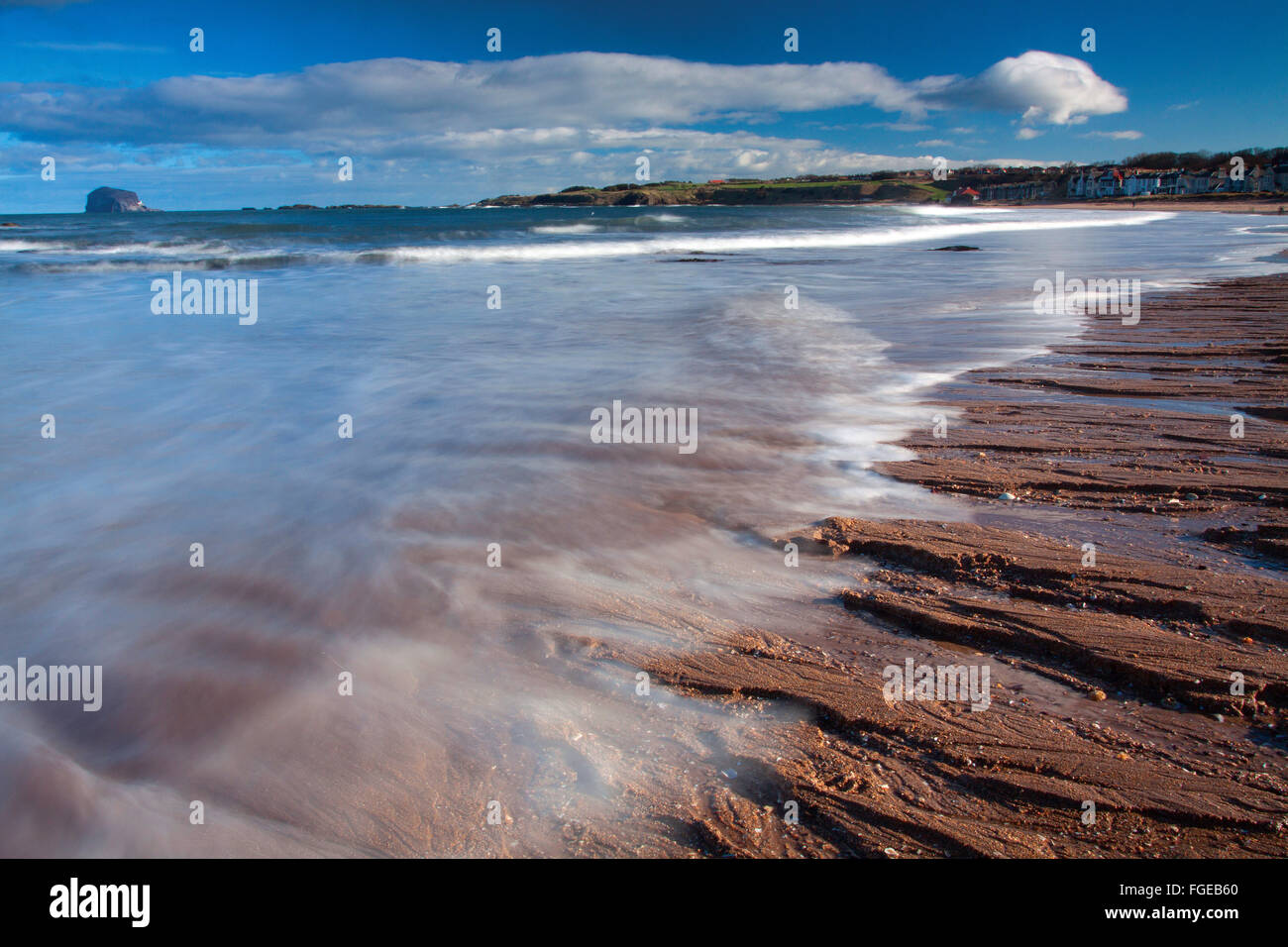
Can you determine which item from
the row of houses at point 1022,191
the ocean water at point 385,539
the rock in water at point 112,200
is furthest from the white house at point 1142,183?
the rock in water at point 112,200

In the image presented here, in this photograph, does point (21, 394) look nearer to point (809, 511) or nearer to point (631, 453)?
point (631, 453)

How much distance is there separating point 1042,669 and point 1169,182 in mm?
121708

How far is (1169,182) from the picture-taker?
319 feet

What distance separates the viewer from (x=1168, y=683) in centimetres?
271

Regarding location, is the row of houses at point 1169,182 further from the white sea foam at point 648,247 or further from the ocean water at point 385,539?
the ocean water at point 385,539

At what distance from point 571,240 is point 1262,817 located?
→ 117 ft

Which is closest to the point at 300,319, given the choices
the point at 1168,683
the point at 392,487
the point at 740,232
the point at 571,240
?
the point at 392,487

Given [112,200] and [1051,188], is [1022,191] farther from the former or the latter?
[112,200]

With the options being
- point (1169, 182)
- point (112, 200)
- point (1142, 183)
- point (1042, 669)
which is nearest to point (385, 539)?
point (1042, 669)

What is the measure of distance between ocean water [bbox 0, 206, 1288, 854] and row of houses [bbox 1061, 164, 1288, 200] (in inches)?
3952

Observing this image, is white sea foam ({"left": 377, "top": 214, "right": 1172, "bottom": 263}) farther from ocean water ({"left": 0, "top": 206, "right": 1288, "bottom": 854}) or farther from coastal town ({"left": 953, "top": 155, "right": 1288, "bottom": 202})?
coastal town ({"left": 953, "top": 155, "right": 1288, "bottom": 202})

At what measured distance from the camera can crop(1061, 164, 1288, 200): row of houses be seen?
83.6 m

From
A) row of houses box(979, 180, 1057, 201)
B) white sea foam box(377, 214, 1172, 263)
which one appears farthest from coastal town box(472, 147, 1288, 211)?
white sea foam box(377, 214, 1172, 263)

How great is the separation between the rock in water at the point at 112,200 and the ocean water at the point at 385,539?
169 metres
